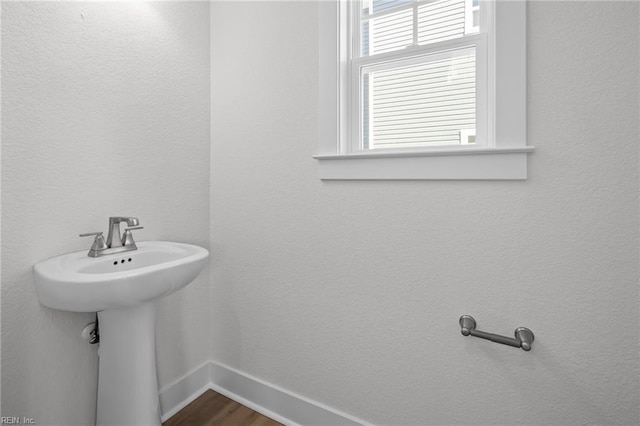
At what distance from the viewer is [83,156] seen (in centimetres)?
110

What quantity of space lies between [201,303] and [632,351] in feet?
5.31

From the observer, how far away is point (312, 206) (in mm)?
1292

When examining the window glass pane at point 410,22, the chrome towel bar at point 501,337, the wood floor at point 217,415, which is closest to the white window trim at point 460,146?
the window glass pane at point 410,22

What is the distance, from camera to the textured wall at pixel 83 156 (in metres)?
0.95

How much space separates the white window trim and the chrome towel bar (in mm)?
459

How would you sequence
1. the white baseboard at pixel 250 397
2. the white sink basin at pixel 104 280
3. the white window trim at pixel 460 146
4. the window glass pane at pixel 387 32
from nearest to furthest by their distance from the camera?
the white sink basin at pixel 104 280, the white window trim at pixel 460 146, the window glass pane at pixel 387 32, the white baseboard at pixel 250 397

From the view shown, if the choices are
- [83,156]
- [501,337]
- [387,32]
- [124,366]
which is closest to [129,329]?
[124,366]

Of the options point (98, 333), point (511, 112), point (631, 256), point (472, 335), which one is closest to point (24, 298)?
point (98, 333)

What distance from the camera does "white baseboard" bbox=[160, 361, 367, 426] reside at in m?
1.29

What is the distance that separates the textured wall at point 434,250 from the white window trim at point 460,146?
0.04 m

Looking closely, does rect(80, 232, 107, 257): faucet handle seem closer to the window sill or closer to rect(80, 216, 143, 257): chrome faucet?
rect(80, 216, 143, 257): chrome faucet

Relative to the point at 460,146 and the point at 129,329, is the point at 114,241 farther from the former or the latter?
the point at 460,146

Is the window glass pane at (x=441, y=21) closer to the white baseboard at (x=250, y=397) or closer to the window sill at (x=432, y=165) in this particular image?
the window sill at (x=432, y=165)

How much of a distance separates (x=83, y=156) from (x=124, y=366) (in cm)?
75
